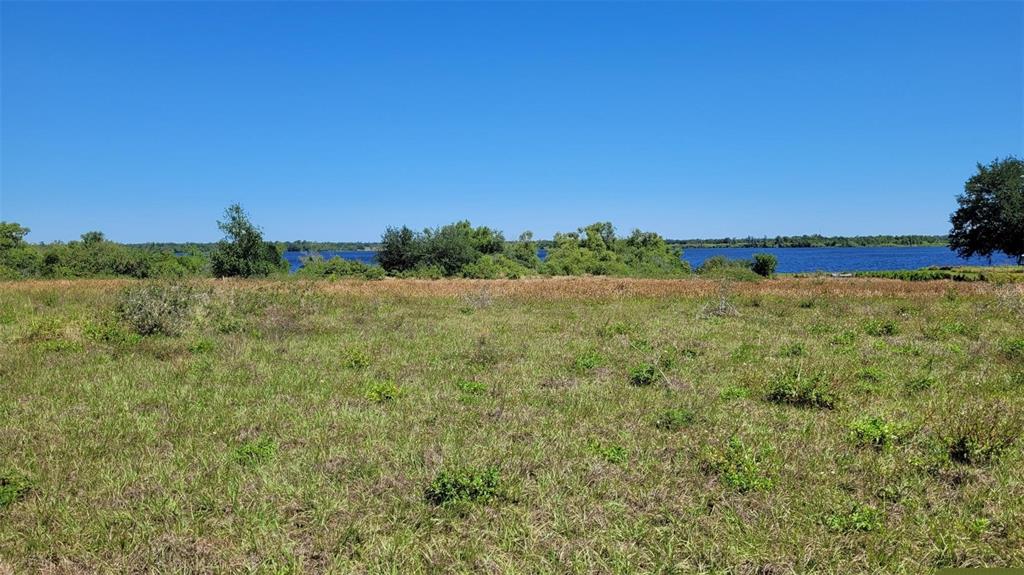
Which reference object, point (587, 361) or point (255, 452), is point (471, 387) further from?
point (255, 452)

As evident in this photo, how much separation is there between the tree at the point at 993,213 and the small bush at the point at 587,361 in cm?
6354

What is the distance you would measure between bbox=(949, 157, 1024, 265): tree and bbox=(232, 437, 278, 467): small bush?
232 feet

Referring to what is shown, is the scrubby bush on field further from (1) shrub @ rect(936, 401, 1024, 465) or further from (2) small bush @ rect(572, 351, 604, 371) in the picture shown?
(1) shrub @ rect(936, 401, 1024, 465)

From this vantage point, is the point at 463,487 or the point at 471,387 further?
the point at 471,387

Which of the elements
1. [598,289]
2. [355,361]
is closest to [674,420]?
[355,361]

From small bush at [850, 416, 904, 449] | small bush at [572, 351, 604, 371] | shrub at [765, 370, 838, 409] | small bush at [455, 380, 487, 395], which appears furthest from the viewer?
small bush at [572, 351, 604, 371]

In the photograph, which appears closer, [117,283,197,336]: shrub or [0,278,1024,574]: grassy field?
[0,278,1024,574]: grassy field

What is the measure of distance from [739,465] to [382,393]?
554cm

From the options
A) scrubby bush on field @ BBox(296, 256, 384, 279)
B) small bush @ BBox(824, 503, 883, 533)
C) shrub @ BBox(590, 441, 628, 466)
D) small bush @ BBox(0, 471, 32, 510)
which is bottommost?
small bush @ BBox(824, 503, 883, 533)

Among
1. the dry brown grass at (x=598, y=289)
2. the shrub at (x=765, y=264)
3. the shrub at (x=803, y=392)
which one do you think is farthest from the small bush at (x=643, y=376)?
the shrub at (x=765, y=264)

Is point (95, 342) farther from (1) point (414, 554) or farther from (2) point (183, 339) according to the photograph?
(1) point (414, 554)

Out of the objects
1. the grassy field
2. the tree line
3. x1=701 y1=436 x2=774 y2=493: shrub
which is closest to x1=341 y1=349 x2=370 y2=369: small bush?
the grassy field

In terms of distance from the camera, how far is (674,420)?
7.41 m

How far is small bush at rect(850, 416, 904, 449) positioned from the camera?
21.9 feet
